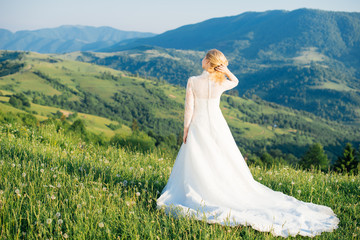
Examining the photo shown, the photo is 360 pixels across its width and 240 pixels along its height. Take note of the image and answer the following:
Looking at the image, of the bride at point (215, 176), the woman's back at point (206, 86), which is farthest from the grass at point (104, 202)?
the woman's back at point (206, 86)

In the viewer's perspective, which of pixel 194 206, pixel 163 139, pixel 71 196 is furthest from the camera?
pixel 163 139

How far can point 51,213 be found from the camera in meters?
4.41

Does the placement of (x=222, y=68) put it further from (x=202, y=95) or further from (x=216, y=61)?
(x=202, y=95)

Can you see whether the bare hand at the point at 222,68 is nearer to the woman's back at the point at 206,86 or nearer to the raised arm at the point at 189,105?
the woman's back at the point at 206,86

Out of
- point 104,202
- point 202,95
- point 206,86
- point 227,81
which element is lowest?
point 104,202

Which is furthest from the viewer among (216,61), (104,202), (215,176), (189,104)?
(189,104)

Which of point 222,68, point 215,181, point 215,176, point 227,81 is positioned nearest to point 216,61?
point 222,68

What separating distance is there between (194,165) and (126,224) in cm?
203

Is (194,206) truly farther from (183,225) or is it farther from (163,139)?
(163,139)

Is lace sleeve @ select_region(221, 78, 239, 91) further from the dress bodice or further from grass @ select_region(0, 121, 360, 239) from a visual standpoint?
grass @ select_region(0, 121, 360, 239)

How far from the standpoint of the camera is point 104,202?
5.28 m

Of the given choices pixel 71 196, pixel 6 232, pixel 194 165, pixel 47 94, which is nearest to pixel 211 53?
pixel 194 165

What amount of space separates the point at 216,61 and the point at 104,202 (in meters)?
3.63

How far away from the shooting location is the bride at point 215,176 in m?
5.77
